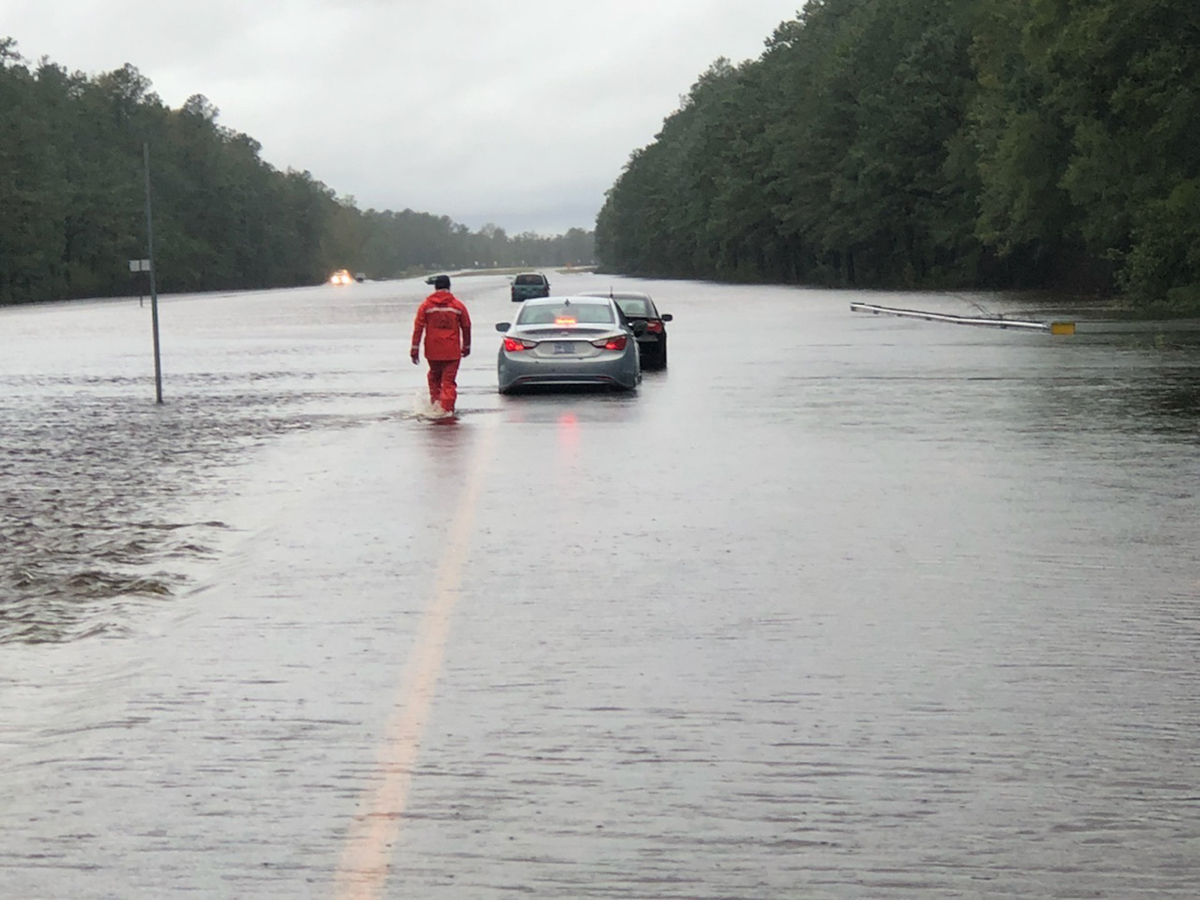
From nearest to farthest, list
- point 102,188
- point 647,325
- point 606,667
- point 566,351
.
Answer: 1. point 606,667
2. point 566,351
3. point 647,325
4. point 102,188

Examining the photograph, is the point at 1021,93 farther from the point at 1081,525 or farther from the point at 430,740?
the point at 430,740

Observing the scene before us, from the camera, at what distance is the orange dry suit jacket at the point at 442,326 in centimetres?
2162

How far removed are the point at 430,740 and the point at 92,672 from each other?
2.05 meters

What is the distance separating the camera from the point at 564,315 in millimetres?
26078

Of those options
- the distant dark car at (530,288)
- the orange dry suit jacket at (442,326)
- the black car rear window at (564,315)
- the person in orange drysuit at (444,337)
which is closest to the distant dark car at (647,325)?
the black car rear window at (564,315)

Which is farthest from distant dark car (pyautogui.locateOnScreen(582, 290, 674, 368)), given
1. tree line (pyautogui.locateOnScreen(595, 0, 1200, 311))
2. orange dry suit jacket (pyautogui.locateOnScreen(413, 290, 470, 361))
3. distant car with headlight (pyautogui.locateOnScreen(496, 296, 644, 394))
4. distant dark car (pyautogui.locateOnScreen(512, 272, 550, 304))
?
distant dark car (pyautogui.locateOnScreen(512, 272, 550, 304))

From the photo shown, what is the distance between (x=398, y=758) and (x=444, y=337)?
15.2 meters

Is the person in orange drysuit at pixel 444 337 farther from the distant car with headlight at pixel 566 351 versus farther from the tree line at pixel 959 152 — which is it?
the tree line at pixel 959 152

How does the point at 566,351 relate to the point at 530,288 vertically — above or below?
above

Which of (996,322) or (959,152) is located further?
(959,152)

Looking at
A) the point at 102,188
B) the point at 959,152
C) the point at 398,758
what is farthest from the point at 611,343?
the point at 102,188

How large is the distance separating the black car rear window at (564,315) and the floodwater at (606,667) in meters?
6.86

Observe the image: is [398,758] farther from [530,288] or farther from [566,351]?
[530,288]

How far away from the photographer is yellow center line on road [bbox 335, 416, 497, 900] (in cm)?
542
